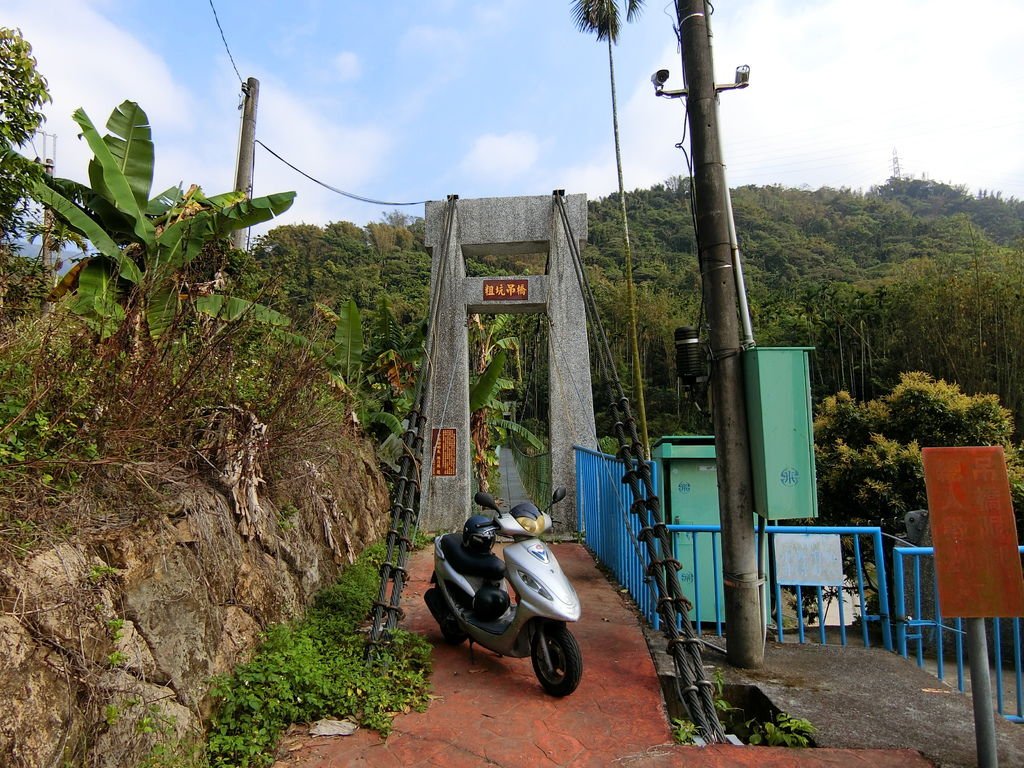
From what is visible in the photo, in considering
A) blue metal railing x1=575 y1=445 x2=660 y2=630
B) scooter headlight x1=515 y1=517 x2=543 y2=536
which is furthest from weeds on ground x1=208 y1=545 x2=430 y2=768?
blue metal railing x1=575 y1=445 x2=660 y2=630

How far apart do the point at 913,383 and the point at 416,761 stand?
347 inches

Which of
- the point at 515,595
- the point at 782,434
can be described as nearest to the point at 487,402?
the point at 515,595

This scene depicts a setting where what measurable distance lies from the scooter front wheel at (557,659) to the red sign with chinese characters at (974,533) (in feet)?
5.45

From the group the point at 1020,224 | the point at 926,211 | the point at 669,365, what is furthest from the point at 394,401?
the point at 926,211

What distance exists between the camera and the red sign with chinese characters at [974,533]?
7.80 ft

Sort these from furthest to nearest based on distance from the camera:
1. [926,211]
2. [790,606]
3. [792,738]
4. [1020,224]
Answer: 1. [926,211]
2. [1020,224]
3. [790,606]
4. [792,738]

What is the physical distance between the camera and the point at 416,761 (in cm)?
263

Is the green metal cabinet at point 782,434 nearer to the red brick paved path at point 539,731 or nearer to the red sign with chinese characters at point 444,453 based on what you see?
the red brick paved path at point 539,731

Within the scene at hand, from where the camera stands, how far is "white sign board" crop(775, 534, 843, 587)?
3918 mm

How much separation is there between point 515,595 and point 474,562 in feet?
1.54

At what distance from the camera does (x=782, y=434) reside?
3402mm

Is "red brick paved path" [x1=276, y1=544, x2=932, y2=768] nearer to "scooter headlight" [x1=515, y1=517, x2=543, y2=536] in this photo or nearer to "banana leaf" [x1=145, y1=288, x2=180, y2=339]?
"scooter headlight" [x1=515, y1=517, x2=543, y2=536]

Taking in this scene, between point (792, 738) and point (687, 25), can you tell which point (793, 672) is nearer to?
point (792, 738)

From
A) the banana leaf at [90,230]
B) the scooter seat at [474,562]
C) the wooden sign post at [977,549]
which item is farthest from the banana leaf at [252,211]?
the wooden sign post at [977,549]
